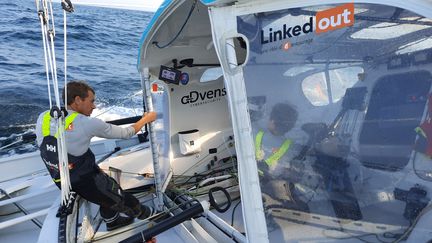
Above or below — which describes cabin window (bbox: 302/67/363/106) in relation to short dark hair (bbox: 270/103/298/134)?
above

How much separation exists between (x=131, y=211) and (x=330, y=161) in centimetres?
247

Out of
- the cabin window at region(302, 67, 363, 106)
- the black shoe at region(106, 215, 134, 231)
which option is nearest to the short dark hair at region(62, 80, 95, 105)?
the black shoe at region(106, 215, 134, 231)

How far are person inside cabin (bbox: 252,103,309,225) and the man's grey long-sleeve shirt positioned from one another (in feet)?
5.25

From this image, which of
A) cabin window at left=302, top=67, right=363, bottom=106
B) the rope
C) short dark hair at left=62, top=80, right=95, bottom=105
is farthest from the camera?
short dark hair at left=62, top=80, right=95, bottom=105

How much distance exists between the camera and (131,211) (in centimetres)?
380

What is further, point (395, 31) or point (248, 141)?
point (248, 141)

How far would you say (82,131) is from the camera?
3.12m

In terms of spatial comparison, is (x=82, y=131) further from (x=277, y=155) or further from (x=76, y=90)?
(x=277, y=155)

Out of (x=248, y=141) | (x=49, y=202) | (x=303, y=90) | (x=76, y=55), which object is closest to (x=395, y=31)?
(x=303, y=90)

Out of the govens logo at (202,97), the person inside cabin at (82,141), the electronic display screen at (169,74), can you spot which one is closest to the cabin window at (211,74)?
the govens logo at (202,97)

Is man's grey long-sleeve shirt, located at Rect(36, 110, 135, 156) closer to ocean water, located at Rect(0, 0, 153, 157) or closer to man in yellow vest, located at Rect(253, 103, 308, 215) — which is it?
man in yellow vest, located at Rect(253, 103, 308, 215)

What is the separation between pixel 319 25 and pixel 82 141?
88.1 inches

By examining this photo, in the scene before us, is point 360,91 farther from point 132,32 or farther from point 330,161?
point 132,32

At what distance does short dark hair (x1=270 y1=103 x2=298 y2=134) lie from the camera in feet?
6.59
